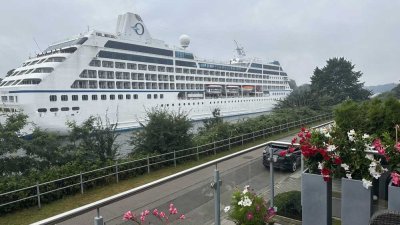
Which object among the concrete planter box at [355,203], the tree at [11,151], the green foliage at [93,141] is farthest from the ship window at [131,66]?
the concrete planter box at [355,203]

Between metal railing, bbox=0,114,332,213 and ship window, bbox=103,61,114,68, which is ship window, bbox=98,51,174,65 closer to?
ship window, bbox=103,61,114,68

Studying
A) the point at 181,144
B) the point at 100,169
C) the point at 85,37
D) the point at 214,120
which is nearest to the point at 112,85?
the point at 85,37

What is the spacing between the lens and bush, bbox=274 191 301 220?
3.54m

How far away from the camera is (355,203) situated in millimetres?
2670

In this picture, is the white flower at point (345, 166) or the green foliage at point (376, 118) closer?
the white flower at point (345, 166)

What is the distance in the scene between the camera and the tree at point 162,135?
43.5 ft

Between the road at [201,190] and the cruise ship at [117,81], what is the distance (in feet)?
46.0

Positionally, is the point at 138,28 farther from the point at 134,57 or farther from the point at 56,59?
the point at 56,59

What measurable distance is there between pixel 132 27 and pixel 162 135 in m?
26.2

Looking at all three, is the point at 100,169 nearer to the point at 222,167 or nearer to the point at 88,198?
the point at 88,198

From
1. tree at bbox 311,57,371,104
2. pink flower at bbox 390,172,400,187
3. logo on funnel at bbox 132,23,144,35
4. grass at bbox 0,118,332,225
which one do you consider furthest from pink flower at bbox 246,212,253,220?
tree at bbox 311,57,371,104

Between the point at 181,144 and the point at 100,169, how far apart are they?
437cm

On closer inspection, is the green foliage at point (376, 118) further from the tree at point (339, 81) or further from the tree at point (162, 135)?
the tree at point (339, 81)

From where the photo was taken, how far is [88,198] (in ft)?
29.8
